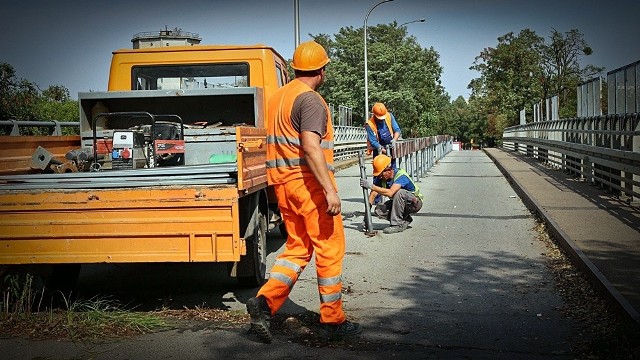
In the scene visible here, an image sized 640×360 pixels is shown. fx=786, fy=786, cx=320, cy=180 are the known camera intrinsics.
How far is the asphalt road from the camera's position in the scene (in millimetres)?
5117

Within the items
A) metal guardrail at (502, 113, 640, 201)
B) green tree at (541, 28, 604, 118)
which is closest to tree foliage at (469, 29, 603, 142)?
green tree at (541, 28, 604, 118)

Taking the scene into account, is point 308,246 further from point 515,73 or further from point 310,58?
point 515,73

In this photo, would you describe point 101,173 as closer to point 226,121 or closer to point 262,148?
→ point 262,148

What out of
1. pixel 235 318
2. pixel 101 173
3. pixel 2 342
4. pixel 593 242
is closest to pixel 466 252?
pixel 593 242

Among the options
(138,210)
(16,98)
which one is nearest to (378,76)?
(16,98)

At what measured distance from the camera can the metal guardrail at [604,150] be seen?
38.8 ft

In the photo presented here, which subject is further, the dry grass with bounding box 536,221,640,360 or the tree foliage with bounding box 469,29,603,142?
the tree foliage with bounding box 469,29,603,142

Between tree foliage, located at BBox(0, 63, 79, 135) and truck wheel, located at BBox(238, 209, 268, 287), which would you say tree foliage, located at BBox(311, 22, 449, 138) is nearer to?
tree foliage, located at BBox(0, 63, 79, 135)

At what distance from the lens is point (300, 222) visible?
5395 mm

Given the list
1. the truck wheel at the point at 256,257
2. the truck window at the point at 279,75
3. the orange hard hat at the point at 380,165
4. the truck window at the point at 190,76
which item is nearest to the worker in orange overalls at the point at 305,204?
the truck wheel at the point at 256,257

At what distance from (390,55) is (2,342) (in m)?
63.5

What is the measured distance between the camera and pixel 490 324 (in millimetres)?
5789

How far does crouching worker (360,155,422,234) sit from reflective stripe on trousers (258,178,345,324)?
5056 millimetres

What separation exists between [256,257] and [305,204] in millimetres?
1827
